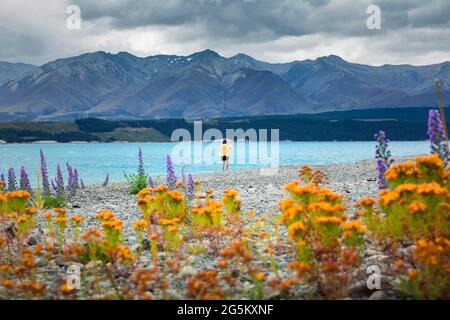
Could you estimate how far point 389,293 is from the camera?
6449mm

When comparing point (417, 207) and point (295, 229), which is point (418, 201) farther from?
point (295, 229)

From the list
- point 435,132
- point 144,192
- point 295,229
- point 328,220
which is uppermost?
point 435,132

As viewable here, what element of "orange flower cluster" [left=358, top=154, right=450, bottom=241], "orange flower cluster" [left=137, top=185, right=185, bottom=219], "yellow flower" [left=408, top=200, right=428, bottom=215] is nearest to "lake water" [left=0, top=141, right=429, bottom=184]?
"orange flower cluster" [left=137, top=185, right=185, bottom=219]

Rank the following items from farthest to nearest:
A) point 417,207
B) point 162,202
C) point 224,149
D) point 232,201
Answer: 1. point 224,149
2. point 162,202
3. point 232,201
4. point 417,207

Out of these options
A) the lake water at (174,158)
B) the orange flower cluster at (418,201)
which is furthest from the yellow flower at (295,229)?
the lake water at (174,158)

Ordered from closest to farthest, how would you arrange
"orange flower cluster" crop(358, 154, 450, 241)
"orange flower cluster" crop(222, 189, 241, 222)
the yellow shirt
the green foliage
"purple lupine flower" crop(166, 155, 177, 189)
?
"orange flower cluster" crop(358, 154, 450, 241) → "orange flower cluster" crop(222, 189, 241, 222) → "purple lupine flower" crop(166, 155, 177, 189) → the green foliage → the yellow shirt

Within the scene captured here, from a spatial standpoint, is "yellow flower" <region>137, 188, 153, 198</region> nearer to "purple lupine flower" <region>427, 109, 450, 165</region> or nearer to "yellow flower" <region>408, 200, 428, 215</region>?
"yellow flower" <region>408, 200, 428, 215</region>

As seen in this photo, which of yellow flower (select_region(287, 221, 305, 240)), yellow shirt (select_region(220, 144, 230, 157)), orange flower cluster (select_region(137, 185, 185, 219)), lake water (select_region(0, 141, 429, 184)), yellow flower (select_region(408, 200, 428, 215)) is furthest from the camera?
lake water (select_region(0, 141, 429, 184))

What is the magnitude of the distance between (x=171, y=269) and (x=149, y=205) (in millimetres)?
2773

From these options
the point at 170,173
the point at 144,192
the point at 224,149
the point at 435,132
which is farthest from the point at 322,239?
the point at 224,149

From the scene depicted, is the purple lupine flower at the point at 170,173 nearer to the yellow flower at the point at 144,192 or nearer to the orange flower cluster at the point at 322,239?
the yellow flower at the point at 144,192

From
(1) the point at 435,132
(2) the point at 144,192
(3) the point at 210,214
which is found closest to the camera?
(1) the point at 435,132

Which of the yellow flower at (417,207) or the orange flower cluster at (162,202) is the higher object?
the yellow flower at (417,207)
